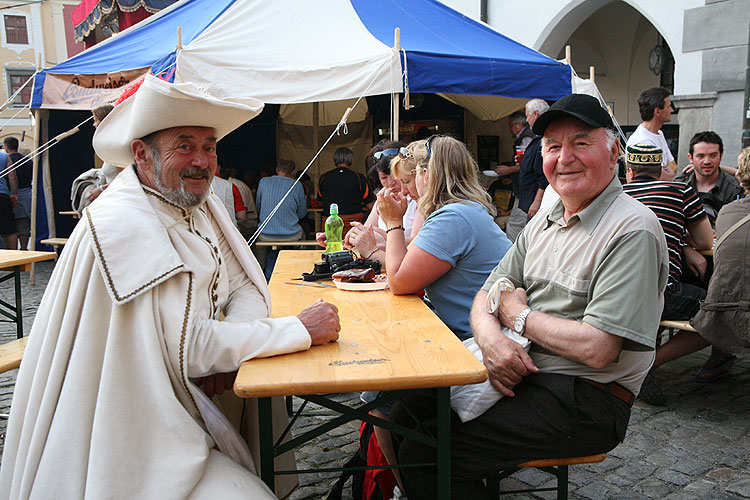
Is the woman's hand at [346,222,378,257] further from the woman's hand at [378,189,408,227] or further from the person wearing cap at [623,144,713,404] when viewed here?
the person wearing cap at [623,144,713,404]

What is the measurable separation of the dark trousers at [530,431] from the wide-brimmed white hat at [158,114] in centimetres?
131

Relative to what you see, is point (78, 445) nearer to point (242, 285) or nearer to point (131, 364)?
point (131, 364)

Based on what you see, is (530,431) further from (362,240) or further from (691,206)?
(691,206)

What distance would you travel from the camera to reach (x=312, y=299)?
276 cm

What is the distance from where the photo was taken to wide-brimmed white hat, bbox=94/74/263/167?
1.87 metres

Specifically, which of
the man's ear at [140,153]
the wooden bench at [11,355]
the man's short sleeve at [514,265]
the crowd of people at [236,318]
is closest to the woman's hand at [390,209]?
the crowd of people at [236,318]

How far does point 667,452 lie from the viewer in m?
3.32

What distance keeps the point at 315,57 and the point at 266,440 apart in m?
5.27

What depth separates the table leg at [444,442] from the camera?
1827 mm

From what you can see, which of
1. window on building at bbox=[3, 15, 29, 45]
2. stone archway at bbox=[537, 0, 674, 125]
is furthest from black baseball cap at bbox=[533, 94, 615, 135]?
window on building at bbox=[3, 15, 29, 45]

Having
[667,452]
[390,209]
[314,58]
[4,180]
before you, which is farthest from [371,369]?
[4,180]

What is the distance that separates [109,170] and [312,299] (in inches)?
108

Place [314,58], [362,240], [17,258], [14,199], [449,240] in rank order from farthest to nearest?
1. [14,199]
2. [314,58]
3. [17,258]
4. [362,240]
5. [449,240]

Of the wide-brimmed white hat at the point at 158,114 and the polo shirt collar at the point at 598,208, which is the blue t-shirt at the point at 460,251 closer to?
the polo shirt collar at the point at 598,208
